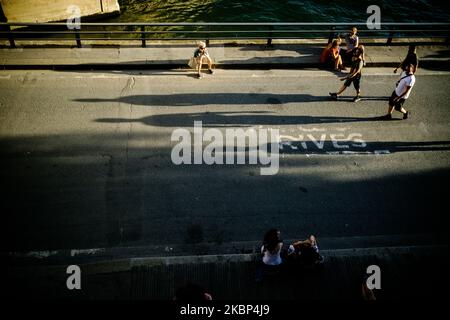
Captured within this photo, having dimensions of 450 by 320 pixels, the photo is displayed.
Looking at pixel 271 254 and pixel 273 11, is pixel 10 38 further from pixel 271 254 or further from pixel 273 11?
pixel 273 11

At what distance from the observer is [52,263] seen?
671 cm

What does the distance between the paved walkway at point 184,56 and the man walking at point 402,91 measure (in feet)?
9.47

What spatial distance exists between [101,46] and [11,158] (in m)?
5.59

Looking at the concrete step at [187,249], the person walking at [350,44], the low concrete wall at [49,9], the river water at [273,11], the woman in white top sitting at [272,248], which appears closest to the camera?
the woman in white top sitting at [272,248]

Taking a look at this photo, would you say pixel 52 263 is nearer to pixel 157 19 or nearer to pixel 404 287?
pixel 404 287

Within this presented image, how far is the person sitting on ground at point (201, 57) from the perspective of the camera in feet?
35.6

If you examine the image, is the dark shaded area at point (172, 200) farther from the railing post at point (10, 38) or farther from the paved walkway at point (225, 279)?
the railing post at point (10, 38)

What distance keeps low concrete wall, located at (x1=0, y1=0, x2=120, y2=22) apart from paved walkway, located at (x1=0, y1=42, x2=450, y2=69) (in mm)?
4774

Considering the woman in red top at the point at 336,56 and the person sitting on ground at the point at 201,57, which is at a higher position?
the woman in red top at the point at 336,56

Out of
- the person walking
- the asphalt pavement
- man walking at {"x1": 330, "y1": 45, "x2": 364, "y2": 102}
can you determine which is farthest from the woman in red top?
man walking at {"x1": 330, "y1": 45, "x2": 364, "y2": 102}

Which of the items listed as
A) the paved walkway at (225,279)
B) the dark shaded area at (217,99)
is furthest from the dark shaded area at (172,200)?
the dark shaded area at (217,99)

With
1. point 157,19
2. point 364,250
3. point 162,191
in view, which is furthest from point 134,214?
point 157,19

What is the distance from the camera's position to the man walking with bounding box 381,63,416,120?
9.31m

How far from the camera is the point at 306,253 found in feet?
21.2
